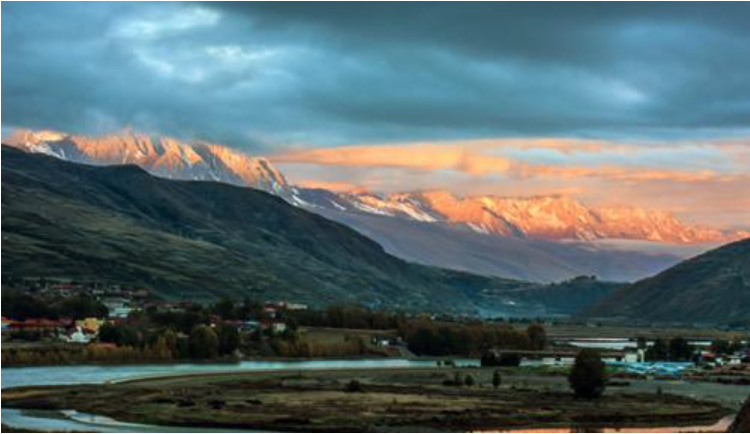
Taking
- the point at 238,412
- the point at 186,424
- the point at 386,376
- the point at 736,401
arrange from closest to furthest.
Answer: the point at 186,424, the point at 238,412, the point at 736,401, the point at 386,376

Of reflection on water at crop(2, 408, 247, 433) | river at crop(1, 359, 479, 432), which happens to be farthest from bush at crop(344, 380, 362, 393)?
river at crop(1, 359, 479, 432)

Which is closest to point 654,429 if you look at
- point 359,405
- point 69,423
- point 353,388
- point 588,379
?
point 588,379

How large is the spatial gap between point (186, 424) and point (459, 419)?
77.8 ft

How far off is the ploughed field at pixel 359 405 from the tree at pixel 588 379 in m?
1.68

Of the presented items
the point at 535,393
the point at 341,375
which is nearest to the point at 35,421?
the point at 535,393

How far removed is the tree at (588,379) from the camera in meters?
144

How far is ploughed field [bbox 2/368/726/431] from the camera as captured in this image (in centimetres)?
11775

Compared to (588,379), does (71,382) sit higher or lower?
lower

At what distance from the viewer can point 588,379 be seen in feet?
471

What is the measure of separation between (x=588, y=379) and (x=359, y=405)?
87.5 ft

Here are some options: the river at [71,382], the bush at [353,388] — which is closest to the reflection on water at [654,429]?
the river at [71,382]

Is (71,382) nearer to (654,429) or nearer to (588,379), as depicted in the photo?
(588,379)

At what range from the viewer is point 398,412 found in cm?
12456

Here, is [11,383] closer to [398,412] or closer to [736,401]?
[398,412]
